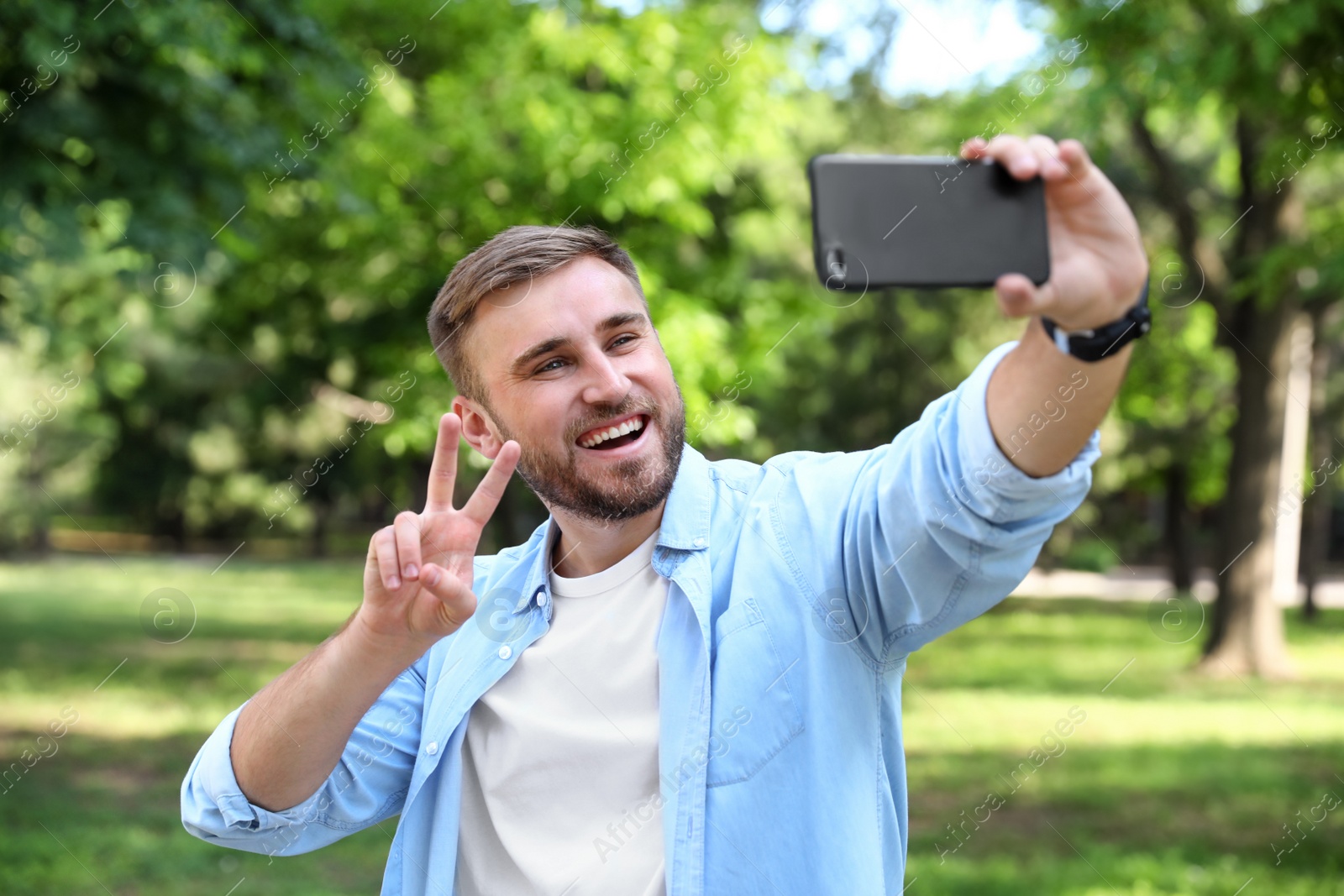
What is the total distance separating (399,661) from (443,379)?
25.9ft

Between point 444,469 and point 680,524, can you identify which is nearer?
point 444,469

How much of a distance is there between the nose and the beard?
0.05 feet

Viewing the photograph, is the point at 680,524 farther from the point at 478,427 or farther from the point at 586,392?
the point at 478,427

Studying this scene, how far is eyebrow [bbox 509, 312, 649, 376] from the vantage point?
2068 mm

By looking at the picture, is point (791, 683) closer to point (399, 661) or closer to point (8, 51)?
point (399, 661)

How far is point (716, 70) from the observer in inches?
393

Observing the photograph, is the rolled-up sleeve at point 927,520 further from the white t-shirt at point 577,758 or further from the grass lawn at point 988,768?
the grass lawn at point 988,768

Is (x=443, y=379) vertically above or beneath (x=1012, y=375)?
above

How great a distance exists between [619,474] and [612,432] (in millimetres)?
81

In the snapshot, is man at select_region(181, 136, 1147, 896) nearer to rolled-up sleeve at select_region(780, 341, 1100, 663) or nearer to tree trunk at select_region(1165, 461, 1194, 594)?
rolled-up sleeve at select_region(780, 341, 1100, 663)

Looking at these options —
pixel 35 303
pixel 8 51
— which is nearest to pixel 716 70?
pixel 8 51

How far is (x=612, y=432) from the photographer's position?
6.76 feet

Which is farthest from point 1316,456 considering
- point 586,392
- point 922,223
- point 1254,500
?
point 922,223

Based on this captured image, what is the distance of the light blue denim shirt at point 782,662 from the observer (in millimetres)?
1531
